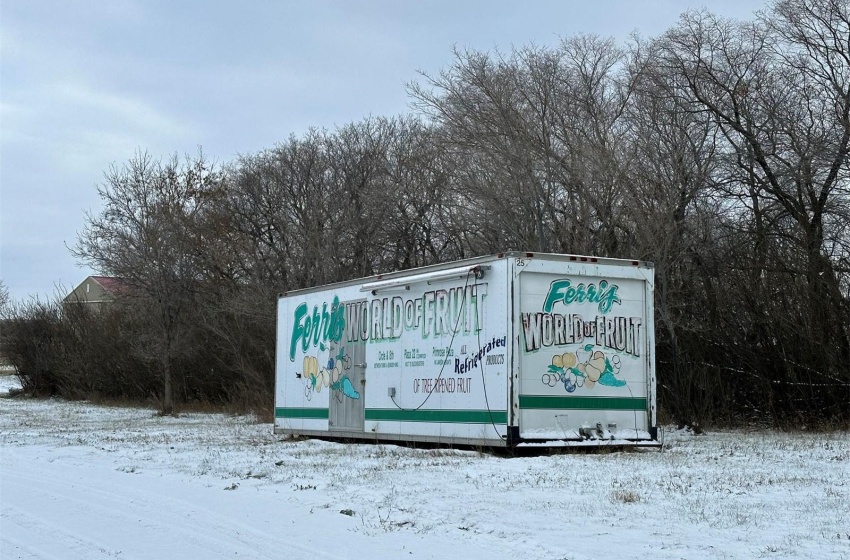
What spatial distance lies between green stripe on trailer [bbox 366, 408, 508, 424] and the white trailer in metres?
0.02

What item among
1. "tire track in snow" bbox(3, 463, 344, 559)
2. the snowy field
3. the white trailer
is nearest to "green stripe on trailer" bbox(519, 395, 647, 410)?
the white trailer

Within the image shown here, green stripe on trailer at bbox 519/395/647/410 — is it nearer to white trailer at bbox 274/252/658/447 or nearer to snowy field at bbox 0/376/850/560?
white trailer at bbox 274/252/658/447

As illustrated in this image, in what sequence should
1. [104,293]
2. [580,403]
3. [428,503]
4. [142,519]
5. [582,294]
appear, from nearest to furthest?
[142,519] < [428,503] < [580,403] < [582,294] < [104,293]

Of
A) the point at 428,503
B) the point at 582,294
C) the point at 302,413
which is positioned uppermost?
the point at 582,294

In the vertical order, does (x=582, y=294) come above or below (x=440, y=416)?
above

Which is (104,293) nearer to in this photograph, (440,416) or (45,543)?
(440,416)

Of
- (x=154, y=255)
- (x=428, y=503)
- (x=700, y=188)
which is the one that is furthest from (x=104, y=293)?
(x=428, y=503)

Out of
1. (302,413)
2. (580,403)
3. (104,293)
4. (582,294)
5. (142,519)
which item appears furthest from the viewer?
(104,293)

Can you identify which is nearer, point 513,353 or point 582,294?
point 513,353

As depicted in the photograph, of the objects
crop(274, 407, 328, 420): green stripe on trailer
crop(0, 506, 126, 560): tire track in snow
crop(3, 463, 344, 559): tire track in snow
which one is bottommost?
crop(0, 506, 126, 560): tire track in snow

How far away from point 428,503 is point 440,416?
5.71 meters

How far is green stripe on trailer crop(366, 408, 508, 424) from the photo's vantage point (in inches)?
548

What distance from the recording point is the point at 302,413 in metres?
18.5

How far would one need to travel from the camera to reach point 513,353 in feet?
45.4
